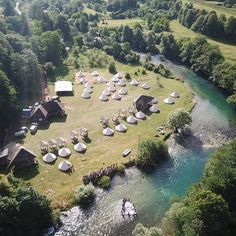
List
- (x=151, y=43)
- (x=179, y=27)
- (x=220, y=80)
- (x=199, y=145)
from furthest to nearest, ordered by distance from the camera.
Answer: (x=179, y=27), (x=151, y=43), (x=220, y=80), (x=199, y=145)

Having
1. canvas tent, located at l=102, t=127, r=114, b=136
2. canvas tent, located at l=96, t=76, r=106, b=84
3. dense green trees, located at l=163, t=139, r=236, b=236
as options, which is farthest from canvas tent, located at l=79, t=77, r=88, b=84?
dense green trees, located at l=163, t=139, r=236, b=236

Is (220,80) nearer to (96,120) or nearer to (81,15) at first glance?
(96,120)

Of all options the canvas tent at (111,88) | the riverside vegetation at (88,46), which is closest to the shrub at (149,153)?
the riverside vegetation at (88,46)

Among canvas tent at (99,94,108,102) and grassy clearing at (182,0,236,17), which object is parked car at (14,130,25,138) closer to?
canvas tent at (99,94,108,102)

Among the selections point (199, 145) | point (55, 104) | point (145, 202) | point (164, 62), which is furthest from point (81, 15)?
point (145, 202)

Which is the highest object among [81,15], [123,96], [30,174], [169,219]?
[169,219]

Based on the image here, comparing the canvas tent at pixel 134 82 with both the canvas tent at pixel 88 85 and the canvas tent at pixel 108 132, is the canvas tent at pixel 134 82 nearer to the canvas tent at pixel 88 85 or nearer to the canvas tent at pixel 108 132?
the canvas tent at pixel 88 85
